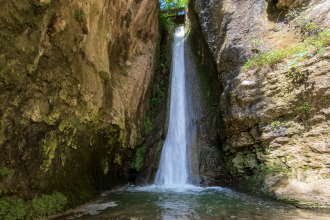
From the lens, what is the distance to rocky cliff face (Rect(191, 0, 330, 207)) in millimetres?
5520

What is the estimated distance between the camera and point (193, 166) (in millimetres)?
9289

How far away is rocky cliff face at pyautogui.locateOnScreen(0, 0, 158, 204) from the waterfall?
6.60 ft

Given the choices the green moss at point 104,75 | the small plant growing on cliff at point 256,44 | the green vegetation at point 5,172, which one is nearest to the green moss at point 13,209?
the green vegetation at point 5,172

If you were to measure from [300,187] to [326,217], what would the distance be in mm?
1428

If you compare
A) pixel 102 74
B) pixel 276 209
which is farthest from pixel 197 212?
pixel 102 74

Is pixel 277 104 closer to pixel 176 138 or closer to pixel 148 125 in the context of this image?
pixel 176 138

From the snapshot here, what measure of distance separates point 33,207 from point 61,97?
2186 mm

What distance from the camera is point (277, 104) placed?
675cm

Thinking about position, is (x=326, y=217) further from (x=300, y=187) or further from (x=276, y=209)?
(x=300, y=187)

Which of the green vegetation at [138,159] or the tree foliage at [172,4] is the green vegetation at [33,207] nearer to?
the green vegetation at [138,159]

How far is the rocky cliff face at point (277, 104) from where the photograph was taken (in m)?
5.52

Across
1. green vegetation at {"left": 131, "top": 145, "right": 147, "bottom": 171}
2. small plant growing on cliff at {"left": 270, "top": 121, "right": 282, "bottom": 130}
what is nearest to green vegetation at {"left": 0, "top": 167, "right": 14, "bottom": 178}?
green vegetation at {"left": 131, "top": 145, "right": 147, "bottom": 171}

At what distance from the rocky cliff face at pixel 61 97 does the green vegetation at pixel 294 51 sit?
464 centimetres

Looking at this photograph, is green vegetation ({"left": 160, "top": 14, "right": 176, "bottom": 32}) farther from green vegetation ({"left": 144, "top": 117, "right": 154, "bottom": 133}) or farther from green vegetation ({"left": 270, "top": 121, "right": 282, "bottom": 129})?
green vegetation ({"left": 270, "top": 121, "right": 282, "bottom": 129})
